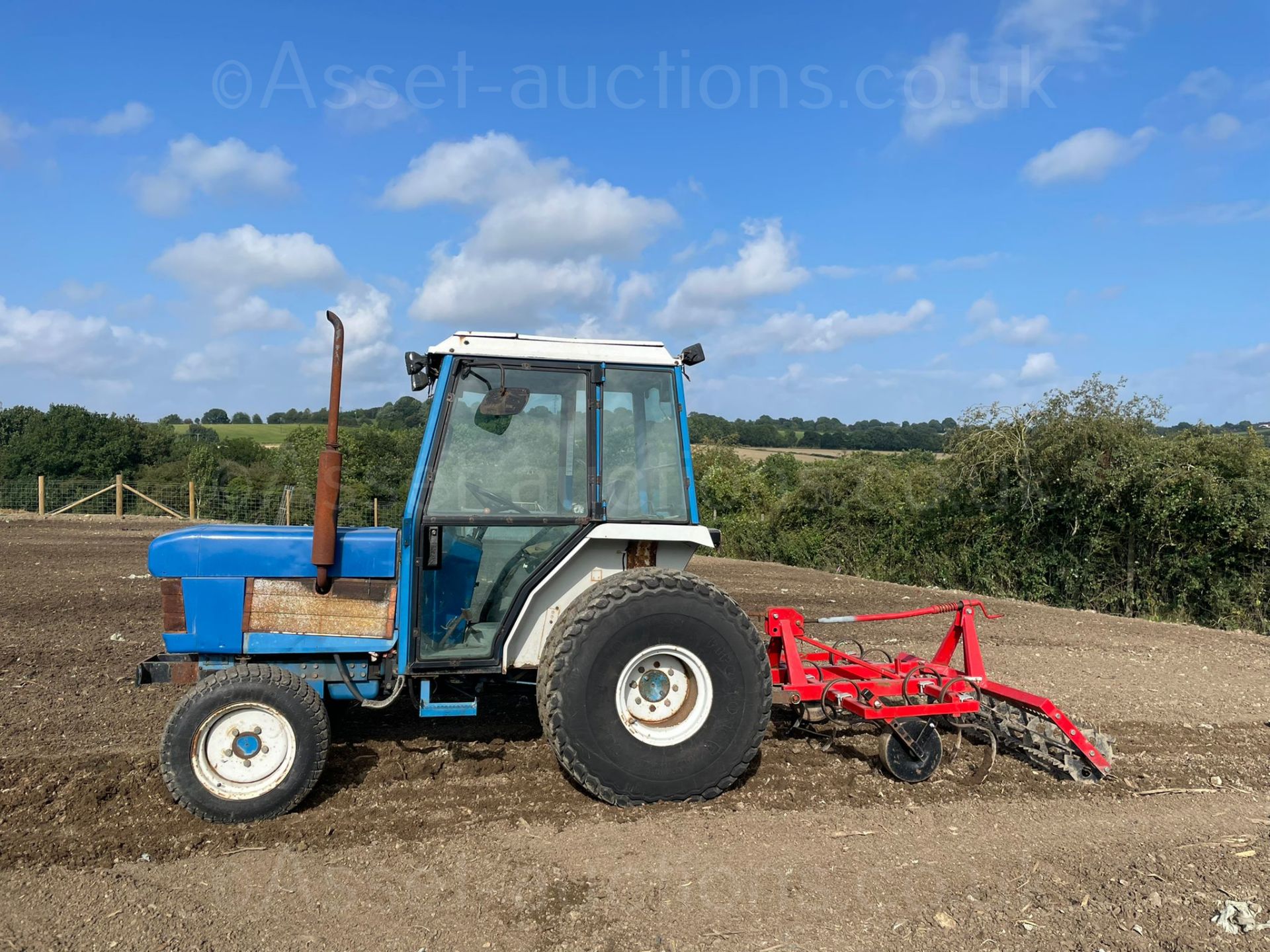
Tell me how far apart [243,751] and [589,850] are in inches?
66.8

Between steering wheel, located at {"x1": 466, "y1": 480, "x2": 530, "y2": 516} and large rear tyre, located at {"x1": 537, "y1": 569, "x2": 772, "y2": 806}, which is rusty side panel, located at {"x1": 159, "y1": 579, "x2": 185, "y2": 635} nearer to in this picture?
steering wheel, located at {"x1": 466, "y1": 480, "x2": 530, "y2": 516}

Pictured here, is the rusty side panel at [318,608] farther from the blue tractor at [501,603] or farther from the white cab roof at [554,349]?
the white cab roof at [554,349]

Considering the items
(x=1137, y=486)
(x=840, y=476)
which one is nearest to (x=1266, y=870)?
(x=1137, y=486)

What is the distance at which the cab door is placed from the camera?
4508mm

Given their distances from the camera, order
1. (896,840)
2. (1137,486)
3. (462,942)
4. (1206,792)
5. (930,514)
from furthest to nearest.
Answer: (930,514), (1137,486), (1206,792), (896,840), (462,942)

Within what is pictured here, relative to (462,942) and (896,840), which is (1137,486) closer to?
(896,840)

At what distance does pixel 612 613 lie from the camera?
4363 mm

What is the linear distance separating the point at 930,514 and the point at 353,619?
13624 millimetres

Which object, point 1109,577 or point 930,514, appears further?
point 930,514

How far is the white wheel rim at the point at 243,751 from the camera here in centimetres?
417

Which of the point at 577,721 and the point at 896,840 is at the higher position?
the point at 577,721

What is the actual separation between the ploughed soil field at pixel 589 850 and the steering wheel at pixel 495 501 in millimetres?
1469

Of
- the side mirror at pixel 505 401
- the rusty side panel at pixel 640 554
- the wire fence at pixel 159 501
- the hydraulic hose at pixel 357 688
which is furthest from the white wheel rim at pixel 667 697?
the wire fence at pixel 159 501

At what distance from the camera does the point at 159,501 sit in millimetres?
30172
